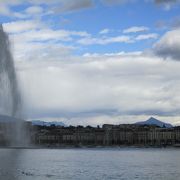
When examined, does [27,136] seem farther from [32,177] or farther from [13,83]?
[32,177]

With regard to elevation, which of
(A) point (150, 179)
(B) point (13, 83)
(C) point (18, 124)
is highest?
(B) point (13, 83)

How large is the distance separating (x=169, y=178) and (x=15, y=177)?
14.5m

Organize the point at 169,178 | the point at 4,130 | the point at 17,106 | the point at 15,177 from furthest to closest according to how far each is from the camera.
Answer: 1. the point at 4,130
2. the point at 17,106
3. the point at 169,178
4. the point at 15,177

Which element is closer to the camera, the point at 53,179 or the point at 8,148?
the point at 53,179

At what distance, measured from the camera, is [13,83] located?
105 meters

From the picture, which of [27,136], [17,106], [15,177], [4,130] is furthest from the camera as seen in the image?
[4,130]

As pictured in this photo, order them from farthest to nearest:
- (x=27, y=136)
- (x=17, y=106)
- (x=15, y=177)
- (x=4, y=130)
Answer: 1. (x=4, y=130)
2. (x=27, y=136)
3. (x=17, y=106)
4. (x=15, y=177)

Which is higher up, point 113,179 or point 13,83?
point 13,83

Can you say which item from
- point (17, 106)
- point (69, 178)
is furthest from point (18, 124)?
point (69, 178)

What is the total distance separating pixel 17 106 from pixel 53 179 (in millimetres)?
56702

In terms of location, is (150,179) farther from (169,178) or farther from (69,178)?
(69,178)

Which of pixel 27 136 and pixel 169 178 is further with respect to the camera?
pixel 27 136

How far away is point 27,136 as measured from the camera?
11931 cm

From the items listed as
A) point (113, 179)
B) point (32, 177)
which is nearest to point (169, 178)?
point (113, 179)
